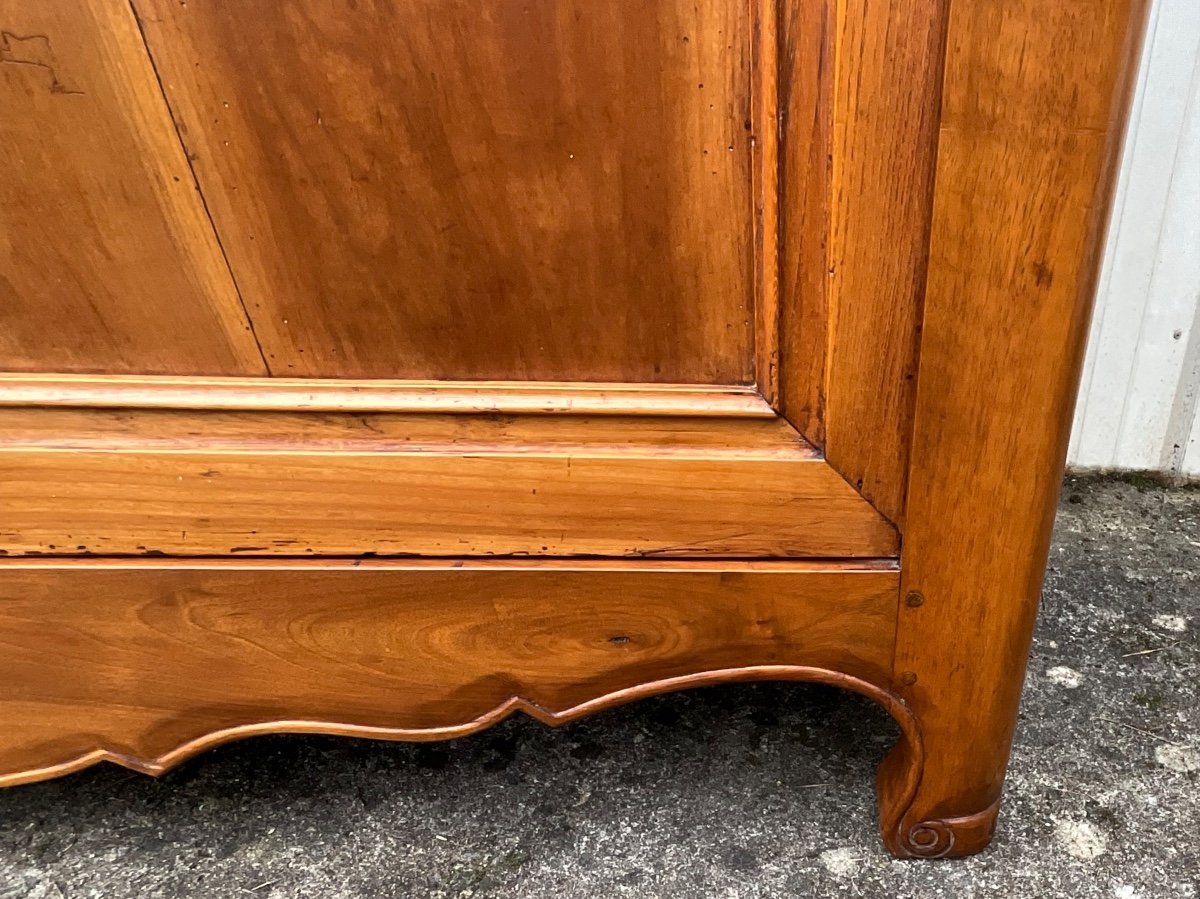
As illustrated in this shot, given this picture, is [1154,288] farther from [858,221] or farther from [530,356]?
[530,356]

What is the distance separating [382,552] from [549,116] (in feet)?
0.95

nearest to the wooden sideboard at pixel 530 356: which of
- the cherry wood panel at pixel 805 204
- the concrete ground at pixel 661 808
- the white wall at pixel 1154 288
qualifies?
the cherry wood panel at pixel 805 204

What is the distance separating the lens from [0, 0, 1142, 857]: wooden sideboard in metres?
0.42

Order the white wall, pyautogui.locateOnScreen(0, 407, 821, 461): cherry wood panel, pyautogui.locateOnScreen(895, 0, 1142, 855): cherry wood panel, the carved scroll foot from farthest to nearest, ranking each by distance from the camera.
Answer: the white wall, the carved scroll foot, pyautogui.locateOnScreen(0, 407, 821, 461): cherry wood panel, pyautogui.locateOnScreen(895, 0, 1142, 855): cherry wood panel

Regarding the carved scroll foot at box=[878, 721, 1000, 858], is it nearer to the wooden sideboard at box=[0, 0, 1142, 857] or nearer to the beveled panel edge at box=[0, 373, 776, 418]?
the wooden sideboard at box=[0, 0, 1142, 857]

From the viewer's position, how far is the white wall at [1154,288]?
933mm

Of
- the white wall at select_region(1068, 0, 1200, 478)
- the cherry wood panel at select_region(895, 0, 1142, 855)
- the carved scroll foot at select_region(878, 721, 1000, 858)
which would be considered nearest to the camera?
the cherry wood panel at select_region(895, 0, 1142, 855)

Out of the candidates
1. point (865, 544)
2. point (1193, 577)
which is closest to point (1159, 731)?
point (1193, 577)

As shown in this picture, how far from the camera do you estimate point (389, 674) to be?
600mm

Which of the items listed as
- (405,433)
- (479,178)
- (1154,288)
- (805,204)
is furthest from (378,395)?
(1154,288)

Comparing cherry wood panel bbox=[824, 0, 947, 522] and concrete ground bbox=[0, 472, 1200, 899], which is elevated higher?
cherry wood panel bbox=[824, 0, 947, 522]

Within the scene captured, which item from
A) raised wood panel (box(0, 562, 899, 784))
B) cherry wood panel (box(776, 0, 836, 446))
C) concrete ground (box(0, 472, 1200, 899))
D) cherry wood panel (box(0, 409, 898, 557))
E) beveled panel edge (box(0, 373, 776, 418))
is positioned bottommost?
concrete ground (box(0, 472, 1200, 899))

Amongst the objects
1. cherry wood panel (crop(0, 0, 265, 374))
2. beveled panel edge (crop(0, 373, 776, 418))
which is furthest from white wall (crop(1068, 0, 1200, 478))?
cherry wood panel (crop(0, 0, 265, 374))

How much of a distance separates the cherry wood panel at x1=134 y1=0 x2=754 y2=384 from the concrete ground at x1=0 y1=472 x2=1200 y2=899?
0.43 metres
